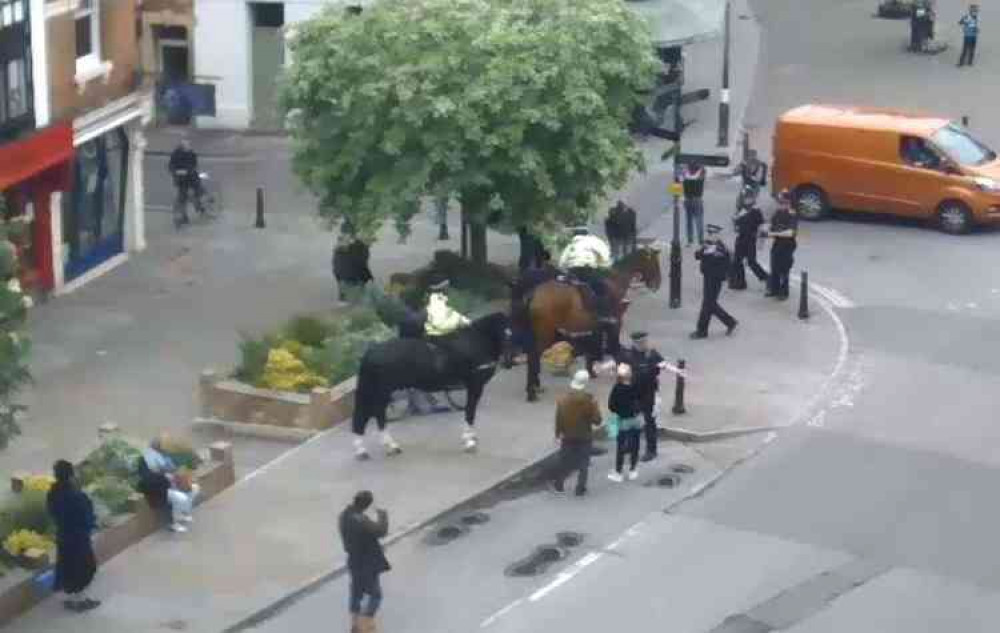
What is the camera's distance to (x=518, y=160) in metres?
29.6

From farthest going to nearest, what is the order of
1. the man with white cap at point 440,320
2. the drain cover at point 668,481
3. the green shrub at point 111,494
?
the man with white cap at point 440,320
the drain cover at point 668,481
the green shrub at point 111,494

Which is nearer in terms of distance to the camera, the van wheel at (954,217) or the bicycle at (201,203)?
the van wheel at (954,217)

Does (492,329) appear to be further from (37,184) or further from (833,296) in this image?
(37,184)

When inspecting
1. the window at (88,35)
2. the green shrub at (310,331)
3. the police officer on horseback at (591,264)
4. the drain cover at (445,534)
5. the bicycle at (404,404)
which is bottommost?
the drain cover at (445,534)

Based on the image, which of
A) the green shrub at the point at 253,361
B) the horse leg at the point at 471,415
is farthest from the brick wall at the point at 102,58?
the horse leg at the point at 471,415

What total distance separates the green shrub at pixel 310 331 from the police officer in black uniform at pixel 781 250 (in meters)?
7.12

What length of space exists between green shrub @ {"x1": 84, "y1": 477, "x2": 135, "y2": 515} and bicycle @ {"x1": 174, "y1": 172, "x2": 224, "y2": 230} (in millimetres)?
15814

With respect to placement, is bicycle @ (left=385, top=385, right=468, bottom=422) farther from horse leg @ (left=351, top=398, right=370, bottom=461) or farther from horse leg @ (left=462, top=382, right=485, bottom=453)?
horse leg @ (left=351, top=398, right=370, bottom=461)

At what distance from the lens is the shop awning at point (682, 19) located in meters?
44.9

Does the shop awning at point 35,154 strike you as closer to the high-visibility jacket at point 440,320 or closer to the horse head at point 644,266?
the high-visibility jacket at point 440,320

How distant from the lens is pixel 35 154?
104ft

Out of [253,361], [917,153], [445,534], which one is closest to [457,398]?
[253,361]

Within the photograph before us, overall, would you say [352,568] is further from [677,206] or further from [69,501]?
[677,206]

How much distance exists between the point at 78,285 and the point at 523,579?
48.6 feet
